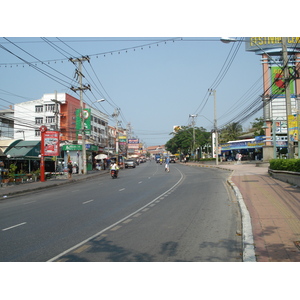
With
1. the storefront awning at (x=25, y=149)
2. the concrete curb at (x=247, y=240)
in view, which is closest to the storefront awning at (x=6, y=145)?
the storefront awning at (x=25, y=149)

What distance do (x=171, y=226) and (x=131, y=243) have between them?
2.00 m

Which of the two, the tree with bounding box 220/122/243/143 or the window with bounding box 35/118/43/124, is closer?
the window with bounding box 35/118/43/124

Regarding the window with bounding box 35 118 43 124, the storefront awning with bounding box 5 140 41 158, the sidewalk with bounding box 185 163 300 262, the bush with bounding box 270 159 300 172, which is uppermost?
the window with bounding box 35 118 43 124

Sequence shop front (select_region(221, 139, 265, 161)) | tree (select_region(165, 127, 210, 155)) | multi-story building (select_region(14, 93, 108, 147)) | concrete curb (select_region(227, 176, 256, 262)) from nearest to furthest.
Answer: concrete curb (select_region(227, 176, 256, 262)) < shop front (select_region(221, 139, 265, 161)) < multi-story building (select_region(14, 93, 108, 147)) < tree (select_region(165, 127, 210, 155))

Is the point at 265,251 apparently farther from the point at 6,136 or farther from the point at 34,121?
the point at 34,121

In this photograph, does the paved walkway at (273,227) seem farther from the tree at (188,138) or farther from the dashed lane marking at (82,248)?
the tree at (188,138)

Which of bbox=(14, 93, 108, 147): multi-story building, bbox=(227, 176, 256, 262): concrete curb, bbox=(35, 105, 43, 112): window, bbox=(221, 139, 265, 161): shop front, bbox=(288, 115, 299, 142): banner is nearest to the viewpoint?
bbox=(227, 176, 256, 262): concrete curb

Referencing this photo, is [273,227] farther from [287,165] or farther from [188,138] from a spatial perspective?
[188,138]

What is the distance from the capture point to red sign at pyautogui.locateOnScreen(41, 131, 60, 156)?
3047 centimetres

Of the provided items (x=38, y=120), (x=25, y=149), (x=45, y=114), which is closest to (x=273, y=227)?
(x=25, y=149)

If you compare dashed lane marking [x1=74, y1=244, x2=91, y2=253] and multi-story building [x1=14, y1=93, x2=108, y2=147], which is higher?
multi-story building [x1=14, y1=93, x2=108, y2=147]

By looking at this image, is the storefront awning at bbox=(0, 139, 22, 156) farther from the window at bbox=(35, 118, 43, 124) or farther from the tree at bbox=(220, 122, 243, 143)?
the tree at bbox=(220, 122, 243, 143)

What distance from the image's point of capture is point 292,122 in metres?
19.1

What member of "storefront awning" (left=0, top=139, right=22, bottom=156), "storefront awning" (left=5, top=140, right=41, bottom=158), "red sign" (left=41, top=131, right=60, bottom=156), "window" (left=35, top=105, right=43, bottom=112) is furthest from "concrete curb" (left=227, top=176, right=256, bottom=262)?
"window" (left=35, top=105, right=43, bottom=112)
